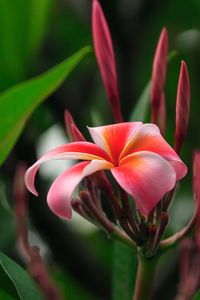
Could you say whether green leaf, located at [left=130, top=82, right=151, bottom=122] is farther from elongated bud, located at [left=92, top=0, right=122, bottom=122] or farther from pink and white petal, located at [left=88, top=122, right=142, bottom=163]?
pink and white petal, located at [left=88, top=122, right=142, bottom=163]

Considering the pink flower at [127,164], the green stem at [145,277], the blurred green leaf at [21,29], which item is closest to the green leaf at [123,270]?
the green stem at [145,277]

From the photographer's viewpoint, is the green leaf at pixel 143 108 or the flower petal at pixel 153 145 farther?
the green leaf at pixel 143 108

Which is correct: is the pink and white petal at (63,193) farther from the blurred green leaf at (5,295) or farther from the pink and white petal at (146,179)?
the blurred green leaf at (5,295)

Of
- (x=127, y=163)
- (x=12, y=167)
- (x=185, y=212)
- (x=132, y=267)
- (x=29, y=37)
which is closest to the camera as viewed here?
(x=127, y=163)

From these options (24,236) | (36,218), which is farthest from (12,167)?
(24,236)

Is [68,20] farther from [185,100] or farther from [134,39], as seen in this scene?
[185,100]

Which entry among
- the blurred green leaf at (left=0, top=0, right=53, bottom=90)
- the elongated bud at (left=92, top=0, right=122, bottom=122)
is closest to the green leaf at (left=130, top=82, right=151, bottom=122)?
the elongated bud at (left=92, top=0, right=122, bottom=122)
